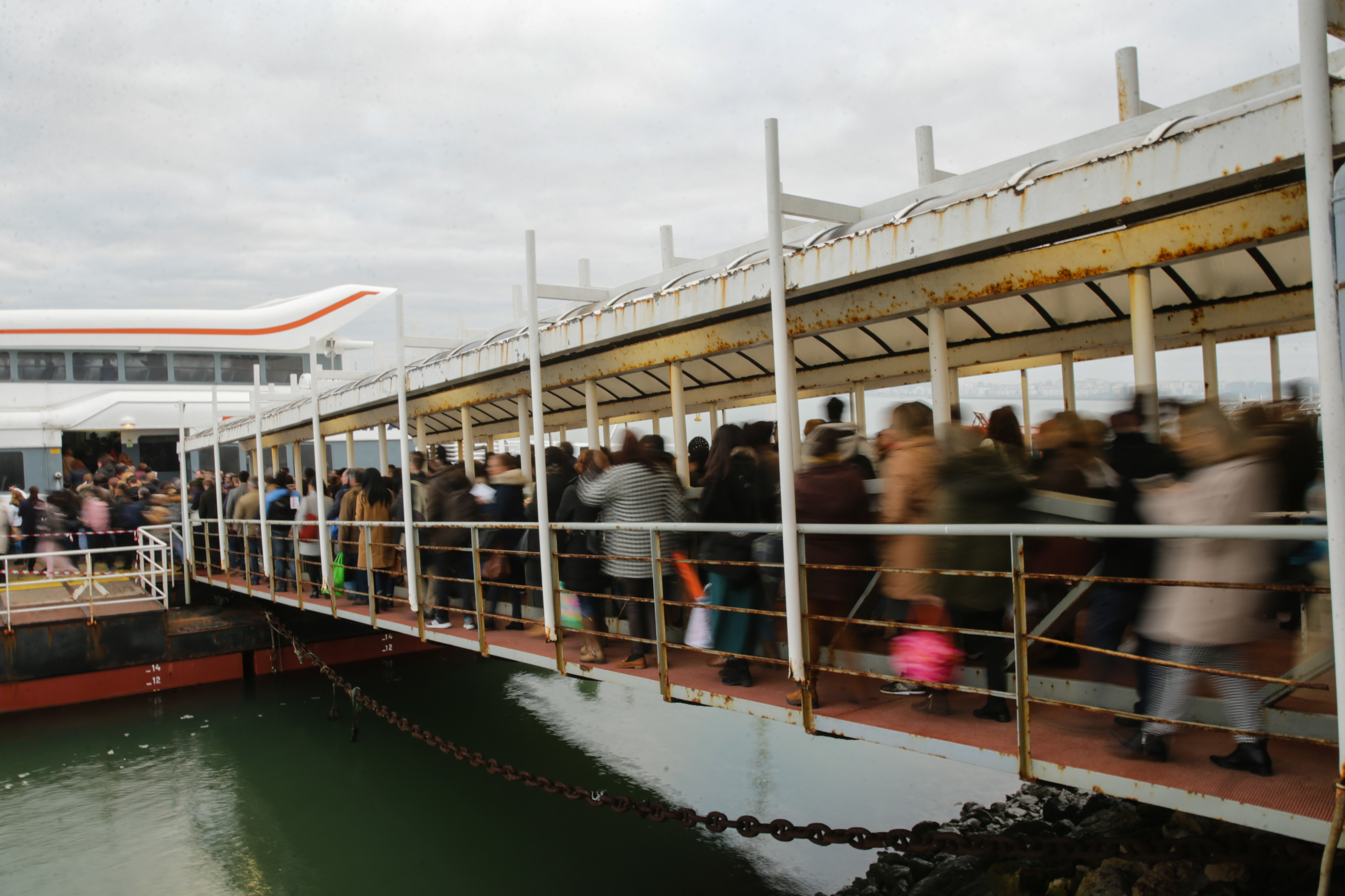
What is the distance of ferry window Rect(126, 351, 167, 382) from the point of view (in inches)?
1070

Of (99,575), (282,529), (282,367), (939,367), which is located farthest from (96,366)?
(939,367)

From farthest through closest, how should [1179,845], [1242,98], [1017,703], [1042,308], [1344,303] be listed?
[1042,308] < [1242,98] < [1179,845] < [1017,703] < [1344,303]

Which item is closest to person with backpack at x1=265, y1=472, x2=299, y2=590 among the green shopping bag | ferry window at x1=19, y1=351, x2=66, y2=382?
the green shopping bag

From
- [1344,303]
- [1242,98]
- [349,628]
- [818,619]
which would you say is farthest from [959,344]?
[349,628]

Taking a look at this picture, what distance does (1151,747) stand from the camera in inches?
125

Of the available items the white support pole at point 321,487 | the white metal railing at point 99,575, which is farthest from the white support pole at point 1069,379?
the white metal railing at point 99,575

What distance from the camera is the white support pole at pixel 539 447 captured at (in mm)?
5316

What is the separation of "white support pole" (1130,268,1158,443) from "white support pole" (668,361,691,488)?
2880 millimetres

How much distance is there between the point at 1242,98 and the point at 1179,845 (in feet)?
10.7

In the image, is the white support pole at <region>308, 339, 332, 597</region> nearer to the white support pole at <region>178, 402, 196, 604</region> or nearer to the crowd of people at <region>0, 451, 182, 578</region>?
the white support pole at <region>178, 402, 196, 604</region>

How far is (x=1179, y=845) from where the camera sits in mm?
3502

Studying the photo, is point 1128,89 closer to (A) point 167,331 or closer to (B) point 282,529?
(B) point 282,529

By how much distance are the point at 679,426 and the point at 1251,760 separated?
4.39 meters

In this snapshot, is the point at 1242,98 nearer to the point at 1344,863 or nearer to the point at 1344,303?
the point at 1344,303
